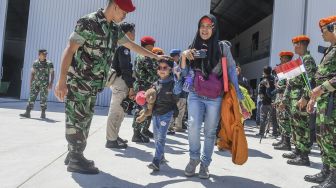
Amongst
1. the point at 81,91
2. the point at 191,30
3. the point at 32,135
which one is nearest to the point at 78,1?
the point at 191,30

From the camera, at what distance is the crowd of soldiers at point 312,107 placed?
342 centimetres

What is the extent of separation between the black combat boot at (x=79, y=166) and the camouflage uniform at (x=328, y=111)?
2313mm

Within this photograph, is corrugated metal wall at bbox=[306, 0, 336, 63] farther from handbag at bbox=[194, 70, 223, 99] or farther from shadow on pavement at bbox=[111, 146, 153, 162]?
handbag at bbox=[194, 70, 223, 99]

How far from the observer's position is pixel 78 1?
15.7 m

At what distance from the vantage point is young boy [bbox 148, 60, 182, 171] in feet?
12.3

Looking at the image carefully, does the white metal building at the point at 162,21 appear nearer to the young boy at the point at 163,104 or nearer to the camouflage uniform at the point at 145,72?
the camouflage uniform at the point at 145,72

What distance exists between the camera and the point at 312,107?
3.56m

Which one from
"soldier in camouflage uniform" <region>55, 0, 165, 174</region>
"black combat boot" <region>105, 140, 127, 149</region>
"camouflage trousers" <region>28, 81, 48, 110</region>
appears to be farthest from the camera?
"camouflage trousers" <region>28, 81, 48, 110</region>

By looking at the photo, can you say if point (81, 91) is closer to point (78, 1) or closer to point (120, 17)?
point (120, 17)

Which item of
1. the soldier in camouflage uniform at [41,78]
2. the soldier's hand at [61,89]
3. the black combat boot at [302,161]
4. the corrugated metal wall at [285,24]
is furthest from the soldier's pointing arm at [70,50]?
the corrugated metal wall at [285,24]

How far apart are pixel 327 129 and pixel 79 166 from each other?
8.17 feet

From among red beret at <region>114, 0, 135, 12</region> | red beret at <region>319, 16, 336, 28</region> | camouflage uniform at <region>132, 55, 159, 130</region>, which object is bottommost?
camouflage uniform at <region>132, 55, 159, 130</region>

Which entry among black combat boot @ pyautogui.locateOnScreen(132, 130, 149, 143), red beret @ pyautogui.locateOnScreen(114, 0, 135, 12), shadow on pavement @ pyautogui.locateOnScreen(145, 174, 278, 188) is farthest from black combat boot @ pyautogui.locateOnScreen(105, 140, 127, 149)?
red beret @ pyautogui.locateOnScreen(114, 0, 135, 12)

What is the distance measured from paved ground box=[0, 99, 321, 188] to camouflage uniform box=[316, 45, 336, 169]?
0.47 metres
